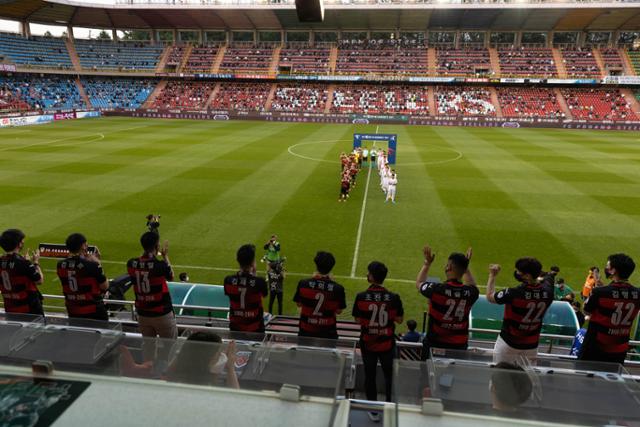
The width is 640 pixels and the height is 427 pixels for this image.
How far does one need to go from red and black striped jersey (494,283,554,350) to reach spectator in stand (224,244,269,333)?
120 inches

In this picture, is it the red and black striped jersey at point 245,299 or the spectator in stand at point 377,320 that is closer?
the spectator in stand at point 377,320

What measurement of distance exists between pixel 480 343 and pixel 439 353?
355cm

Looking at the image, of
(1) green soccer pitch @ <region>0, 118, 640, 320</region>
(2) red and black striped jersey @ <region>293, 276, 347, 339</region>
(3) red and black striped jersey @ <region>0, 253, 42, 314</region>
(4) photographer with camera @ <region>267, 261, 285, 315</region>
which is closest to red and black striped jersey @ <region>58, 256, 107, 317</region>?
(3) red and black striped jersey @ <region>0, 253, 42, 314</region>

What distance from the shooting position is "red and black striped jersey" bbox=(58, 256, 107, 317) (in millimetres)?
5832

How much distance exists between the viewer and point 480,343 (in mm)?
6953

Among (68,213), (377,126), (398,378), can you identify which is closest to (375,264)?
(398,378)

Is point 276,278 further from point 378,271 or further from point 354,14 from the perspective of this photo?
point 354,14

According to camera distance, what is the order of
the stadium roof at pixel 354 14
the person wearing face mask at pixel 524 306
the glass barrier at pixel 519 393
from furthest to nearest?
the stadium roof at pixel 354 14, the person wearing face mask at pixel 524 306, the glass barrier at pixel 519 393

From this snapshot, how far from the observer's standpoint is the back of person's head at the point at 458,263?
5.21 meters

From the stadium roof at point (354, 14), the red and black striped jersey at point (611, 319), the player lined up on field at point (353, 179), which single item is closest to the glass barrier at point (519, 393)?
the red and black striped jersey at point (611, 319)

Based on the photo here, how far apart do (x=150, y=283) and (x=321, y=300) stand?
7.68ft

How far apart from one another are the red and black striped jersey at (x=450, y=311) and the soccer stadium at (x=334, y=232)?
0.03 m

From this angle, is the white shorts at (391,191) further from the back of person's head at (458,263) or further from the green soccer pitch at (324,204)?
the back of person's head at (458,263)

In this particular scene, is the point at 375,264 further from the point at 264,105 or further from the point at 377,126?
the point at 264,105
